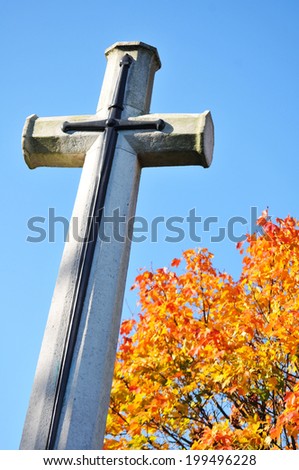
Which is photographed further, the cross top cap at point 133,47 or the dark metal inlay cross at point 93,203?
the cross top cap at point 133,47

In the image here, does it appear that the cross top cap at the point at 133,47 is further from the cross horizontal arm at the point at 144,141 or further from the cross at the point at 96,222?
the cross horizontal arm at the point at 144,141

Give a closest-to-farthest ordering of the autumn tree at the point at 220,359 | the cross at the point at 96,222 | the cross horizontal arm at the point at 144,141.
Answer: the cross at the point at 96,222 < the cross horizontal arm at the point at 144,141 < the autumn tree at the point at 220,359

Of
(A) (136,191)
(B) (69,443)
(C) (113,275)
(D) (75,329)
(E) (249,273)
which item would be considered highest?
(E) (249,273)

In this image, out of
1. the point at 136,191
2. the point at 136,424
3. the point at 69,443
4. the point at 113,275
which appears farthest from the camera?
the point at 136,424

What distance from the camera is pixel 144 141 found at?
4.21 m

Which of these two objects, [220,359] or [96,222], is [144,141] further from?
[220,359]

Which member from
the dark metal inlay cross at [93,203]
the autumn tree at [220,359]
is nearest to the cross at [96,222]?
the dark metal inlay cross at [93,203]

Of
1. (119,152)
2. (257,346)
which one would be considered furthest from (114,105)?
(257,346)

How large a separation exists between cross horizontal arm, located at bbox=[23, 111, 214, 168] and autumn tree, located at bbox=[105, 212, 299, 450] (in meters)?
3.77

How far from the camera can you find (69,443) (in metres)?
3.06

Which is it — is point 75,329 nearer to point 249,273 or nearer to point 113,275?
point 113,275

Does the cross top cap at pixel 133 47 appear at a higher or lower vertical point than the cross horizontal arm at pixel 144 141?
higher

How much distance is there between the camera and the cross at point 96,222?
10.5 feet

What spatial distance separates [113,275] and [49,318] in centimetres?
47
